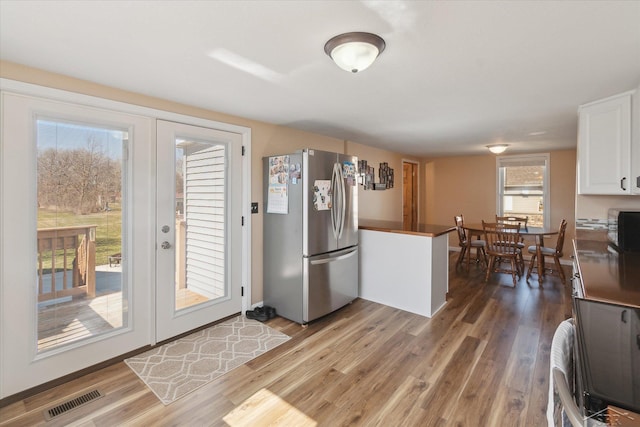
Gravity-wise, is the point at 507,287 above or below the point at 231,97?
below

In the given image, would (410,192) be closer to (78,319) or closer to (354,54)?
(354,54)

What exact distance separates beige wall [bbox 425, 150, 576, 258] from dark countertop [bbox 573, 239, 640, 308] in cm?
320

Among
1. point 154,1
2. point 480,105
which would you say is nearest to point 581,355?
point 154,1

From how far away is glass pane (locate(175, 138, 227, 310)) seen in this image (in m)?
2.87

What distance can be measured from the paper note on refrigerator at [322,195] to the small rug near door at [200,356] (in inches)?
52.6

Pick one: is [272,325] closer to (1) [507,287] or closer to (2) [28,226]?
(2) [28,226]

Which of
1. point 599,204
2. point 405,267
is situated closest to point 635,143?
point 599,204

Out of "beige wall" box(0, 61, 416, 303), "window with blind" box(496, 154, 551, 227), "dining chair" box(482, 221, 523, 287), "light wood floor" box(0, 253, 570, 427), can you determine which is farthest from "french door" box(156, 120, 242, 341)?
"window with blind" box(496, 154, 551, 227)

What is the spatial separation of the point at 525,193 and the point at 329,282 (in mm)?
5017

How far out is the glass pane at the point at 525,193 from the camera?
235 inches

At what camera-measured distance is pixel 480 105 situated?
288cm

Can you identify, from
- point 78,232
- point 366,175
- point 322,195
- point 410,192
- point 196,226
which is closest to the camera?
point 78,232

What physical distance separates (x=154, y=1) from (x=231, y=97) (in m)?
1.30

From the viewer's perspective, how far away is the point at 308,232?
3098 mm
